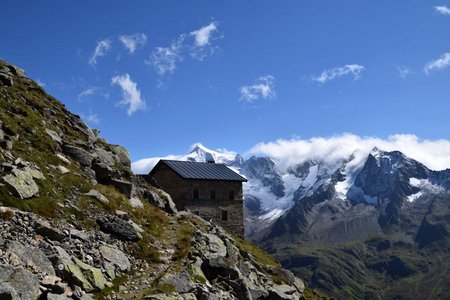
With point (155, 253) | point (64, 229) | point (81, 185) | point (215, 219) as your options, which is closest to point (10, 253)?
point (64, 229)

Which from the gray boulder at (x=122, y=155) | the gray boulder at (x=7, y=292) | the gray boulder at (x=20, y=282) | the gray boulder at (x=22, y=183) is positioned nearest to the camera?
the gray boulder at (x=7, y=292)

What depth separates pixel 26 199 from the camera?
26.9 m

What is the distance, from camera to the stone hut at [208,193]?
6406 cm

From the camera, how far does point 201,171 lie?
226 feet

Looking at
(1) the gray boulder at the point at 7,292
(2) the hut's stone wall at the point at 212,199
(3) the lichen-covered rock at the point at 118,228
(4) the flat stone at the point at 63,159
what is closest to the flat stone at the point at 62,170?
(4) the flat stone at the point at 63,159

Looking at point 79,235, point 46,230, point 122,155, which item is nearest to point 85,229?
point 79,235

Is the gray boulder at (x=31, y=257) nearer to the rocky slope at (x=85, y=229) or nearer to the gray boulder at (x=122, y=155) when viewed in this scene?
the rocky slope at (x=85, y=229)

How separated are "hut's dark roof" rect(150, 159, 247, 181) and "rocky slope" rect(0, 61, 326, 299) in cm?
2042

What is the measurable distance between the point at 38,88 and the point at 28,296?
31.6 meters

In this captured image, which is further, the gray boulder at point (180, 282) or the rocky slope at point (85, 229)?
the gray boulder at point (180, 282)

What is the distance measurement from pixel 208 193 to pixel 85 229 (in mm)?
37970

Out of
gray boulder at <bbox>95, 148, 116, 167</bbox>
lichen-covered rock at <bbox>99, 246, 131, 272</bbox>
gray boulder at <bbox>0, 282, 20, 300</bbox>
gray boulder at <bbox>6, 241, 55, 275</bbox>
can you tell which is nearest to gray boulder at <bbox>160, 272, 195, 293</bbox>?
lichen-covered rock at <bbox>99, 246, 131, 272</bbox>

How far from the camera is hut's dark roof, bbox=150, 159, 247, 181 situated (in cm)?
6650

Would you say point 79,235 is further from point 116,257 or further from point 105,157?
point 105,157
